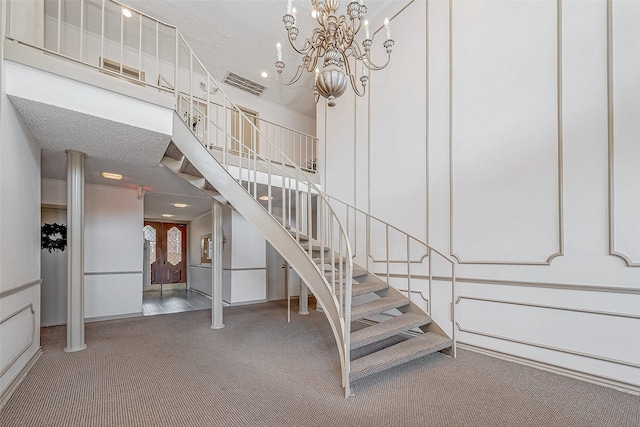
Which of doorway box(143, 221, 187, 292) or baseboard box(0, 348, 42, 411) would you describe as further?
doorway box(143, 221, 187, 292)

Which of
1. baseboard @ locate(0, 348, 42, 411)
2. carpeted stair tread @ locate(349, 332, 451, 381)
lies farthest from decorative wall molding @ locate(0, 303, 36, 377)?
carpeted stair tread @ locate(349, 332, 451, 381)

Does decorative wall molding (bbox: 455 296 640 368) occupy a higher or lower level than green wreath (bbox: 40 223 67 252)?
lower

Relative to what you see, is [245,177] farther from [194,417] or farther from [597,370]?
[597,370]

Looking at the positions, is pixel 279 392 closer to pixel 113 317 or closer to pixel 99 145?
pixel 99 145

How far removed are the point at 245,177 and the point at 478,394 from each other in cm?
367

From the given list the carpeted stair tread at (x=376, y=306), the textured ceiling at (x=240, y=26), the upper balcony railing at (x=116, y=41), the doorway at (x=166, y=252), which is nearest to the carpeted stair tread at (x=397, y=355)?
the carpeted stair tread at (x=376, y=306)

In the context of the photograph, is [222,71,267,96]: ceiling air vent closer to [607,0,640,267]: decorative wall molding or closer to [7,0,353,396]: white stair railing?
[7,0,353,396]: white stair railing

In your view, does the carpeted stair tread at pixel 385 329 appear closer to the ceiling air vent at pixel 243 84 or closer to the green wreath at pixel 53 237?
the green wreath at pixel 53 237

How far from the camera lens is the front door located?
390 inches

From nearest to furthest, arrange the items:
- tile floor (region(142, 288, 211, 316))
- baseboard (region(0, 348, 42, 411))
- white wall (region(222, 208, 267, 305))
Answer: baseboard (region(0, 348, 42, 411)) → tile floor (region(142, 288, 211, 316)) → white wall (region(222, 208, 267, 305))

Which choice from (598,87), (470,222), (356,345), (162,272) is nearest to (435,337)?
(356,345)

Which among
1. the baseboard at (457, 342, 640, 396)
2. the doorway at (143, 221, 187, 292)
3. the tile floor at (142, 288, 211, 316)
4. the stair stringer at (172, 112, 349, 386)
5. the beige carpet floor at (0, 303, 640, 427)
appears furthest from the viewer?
the doorway at (143, 221, 187, 292)

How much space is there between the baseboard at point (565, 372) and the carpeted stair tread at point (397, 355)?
0.50m

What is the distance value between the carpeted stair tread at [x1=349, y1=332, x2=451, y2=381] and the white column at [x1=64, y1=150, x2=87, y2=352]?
127 inches
